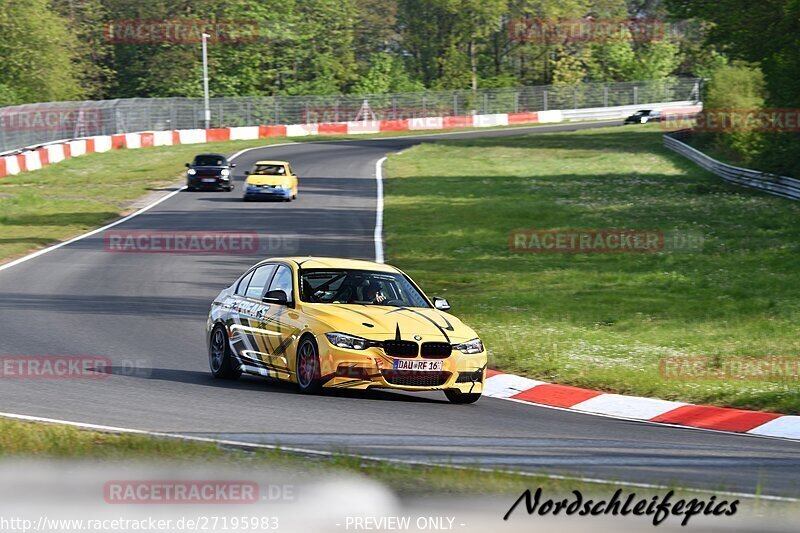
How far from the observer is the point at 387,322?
12414 millimetres

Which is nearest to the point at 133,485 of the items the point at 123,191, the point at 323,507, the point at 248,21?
the point at 323,507

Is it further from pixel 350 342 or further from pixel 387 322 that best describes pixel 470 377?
pixel 350 342

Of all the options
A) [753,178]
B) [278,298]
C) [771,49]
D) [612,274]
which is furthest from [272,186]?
[278,298]

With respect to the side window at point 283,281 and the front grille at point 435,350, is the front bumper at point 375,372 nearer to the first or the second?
the front grille at point 435,350

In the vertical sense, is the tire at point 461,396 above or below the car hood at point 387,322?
below

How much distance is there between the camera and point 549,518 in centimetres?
701

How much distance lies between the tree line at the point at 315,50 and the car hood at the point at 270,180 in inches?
1572

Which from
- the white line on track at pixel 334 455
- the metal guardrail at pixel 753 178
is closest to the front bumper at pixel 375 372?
the white line on track at pixel 334 455

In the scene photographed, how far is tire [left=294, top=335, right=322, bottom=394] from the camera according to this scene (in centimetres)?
1227

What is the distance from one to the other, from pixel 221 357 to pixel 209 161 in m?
32.0

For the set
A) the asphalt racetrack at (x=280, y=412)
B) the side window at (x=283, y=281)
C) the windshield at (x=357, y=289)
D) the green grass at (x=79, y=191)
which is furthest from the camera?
the green grass at (x=79, y=191)

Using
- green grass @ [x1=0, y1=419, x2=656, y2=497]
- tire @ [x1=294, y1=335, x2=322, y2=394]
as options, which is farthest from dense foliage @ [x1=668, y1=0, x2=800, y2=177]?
green grass @ [x1=0, y1=419, x2=656, y2=497]

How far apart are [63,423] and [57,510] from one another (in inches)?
139

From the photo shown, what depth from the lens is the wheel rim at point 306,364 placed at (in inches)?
485
